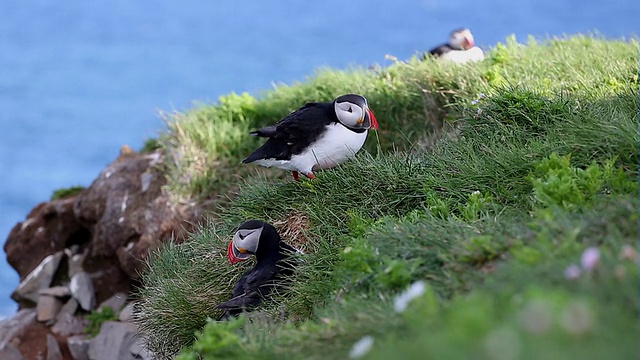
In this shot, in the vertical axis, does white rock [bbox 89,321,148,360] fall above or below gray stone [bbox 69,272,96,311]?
below

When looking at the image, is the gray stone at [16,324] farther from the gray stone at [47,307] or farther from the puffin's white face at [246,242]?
the puffin's white face at [246,242]

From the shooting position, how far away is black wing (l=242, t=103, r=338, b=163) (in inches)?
195

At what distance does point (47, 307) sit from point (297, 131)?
13.1 ft

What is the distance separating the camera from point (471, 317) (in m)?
1.86

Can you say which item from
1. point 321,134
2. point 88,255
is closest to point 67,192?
point 88,255

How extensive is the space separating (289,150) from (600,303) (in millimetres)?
3052

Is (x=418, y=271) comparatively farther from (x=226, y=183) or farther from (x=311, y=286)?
(x=226, y=183)

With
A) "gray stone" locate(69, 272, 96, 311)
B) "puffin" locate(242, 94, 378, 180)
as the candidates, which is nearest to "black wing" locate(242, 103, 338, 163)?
"puffin" locate(242, 94, 378, 180)

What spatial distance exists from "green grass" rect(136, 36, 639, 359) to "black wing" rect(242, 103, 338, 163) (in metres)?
0.24

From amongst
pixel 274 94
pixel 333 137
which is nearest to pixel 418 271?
pixel 333 137

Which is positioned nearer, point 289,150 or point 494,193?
point 494,193

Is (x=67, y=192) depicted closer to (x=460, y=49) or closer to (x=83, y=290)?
(x=83, y=290)

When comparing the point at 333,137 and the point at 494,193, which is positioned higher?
the point at 333,137

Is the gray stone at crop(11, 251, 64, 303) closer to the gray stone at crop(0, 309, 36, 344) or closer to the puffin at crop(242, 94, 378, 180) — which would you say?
the gray stone at crop(0, 309, 36, 344)
